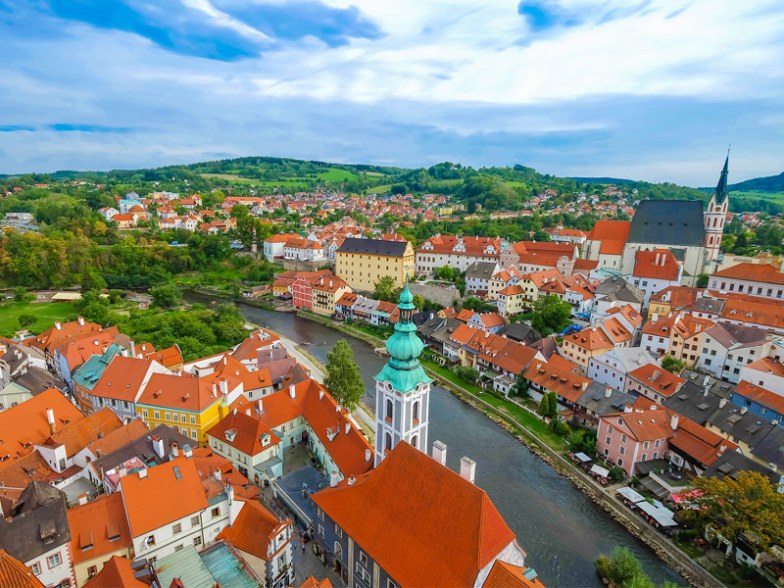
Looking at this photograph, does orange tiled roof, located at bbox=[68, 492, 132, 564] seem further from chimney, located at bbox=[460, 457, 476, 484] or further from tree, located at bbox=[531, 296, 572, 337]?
tree, located at bbox=[531, 296, 572, 337]

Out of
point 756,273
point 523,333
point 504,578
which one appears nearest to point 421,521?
point 504,578

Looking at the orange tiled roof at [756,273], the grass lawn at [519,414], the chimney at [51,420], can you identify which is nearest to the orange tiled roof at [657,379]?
A: the grass lawn at [519,414]

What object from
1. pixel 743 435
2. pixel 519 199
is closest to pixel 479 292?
pixel 743 435

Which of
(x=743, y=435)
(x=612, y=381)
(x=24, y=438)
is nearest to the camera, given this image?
(x=24, y=438)

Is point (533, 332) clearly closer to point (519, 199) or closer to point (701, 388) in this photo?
point (701, 388)

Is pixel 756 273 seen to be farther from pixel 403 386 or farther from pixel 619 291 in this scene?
pixel 403 386

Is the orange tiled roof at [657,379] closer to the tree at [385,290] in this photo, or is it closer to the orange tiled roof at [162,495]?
the orange tiled roof at [162,495]
